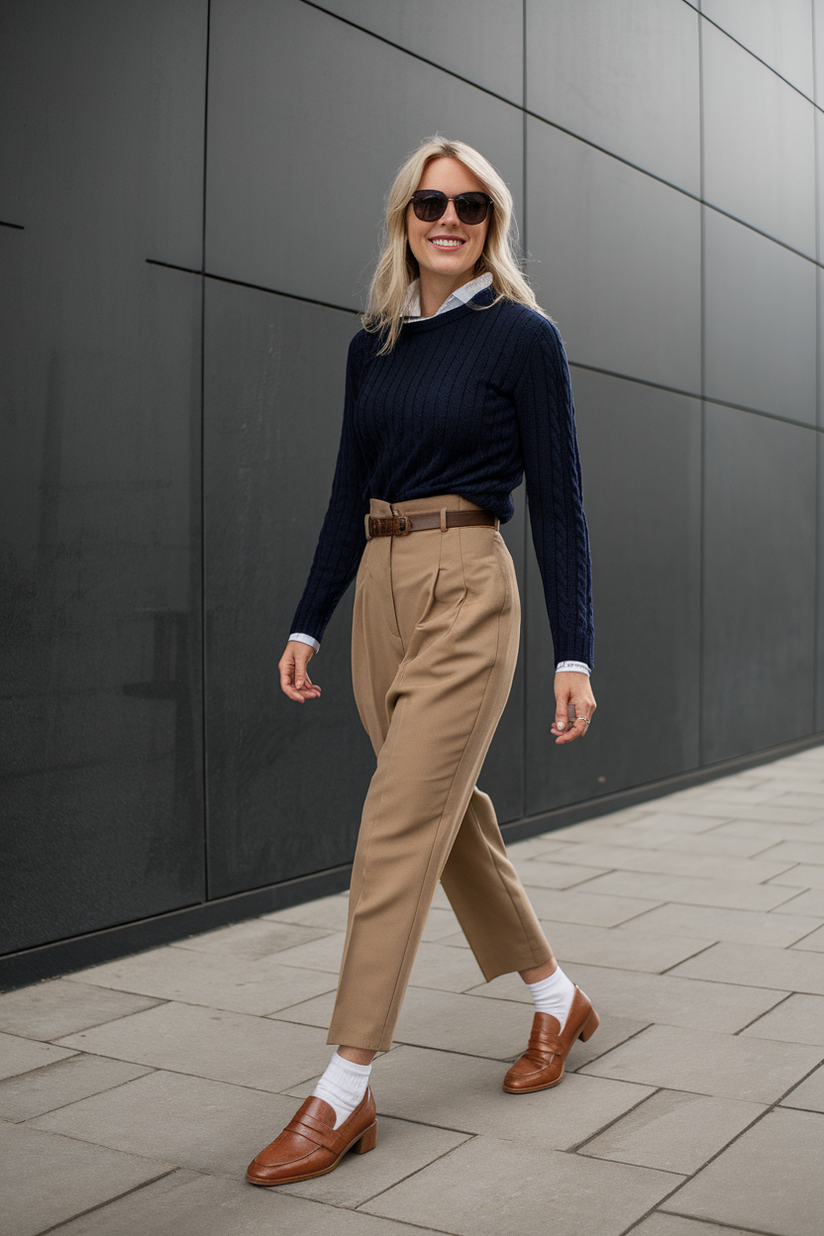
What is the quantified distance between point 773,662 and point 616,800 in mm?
2399

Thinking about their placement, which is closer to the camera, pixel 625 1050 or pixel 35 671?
pixel 625 1050

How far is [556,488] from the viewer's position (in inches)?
106

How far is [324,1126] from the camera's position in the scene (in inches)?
96.7

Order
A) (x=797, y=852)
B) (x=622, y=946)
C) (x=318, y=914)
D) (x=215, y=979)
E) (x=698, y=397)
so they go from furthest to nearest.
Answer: (x=698, y=397) → (x=797, y=852) → (x=318, y=914) → (x=622, y=946) → (x=215, y=979)

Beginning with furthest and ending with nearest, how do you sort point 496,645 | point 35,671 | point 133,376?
point 133,376, point 35,671, point 496,645

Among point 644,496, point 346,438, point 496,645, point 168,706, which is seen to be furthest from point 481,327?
point 644,496

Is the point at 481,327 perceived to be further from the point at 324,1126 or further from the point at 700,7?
the point at 700,7

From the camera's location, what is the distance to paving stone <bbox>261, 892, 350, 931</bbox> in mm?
4418

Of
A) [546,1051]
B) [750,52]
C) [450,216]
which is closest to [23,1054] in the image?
[546,1051]

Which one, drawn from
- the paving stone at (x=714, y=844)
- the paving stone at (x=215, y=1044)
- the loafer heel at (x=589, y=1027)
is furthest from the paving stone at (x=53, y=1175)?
the paving stone at (x=714, y=844)

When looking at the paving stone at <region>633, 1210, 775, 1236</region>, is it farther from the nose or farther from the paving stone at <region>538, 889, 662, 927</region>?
the paving stone at <region>538, 889, 662, 927</region>

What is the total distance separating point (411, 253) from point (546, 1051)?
1825 millimetres

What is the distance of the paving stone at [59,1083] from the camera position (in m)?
2.80

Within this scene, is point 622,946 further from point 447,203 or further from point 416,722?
point 447,203
